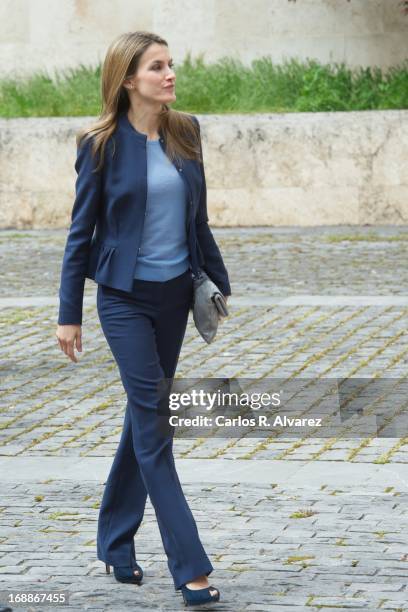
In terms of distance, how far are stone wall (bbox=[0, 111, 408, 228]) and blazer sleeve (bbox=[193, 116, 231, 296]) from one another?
11.5 meters

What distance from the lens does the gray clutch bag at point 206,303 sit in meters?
5.17

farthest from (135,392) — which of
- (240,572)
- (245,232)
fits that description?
(245,232)

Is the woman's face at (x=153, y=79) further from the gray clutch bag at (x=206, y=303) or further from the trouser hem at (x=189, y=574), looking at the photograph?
the trouser hem at (x=189, y=574)

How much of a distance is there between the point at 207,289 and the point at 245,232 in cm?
Result: 1141

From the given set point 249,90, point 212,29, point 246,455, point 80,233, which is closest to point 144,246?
point 80,233

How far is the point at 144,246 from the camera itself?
5.12 meters

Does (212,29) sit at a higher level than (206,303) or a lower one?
lower

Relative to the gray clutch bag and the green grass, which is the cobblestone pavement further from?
the green grass

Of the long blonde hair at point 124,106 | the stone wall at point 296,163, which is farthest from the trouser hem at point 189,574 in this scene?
the stone wall at point 296,163

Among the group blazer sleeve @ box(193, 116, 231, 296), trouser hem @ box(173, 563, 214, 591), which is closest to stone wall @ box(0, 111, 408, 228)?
blazer sleeve @ box(193, 116, 231, 296)

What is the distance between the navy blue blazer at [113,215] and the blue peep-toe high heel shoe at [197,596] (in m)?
0.98

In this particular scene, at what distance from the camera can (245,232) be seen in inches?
651

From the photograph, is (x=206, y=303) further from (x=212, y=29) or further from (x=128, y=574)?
(x=212, y=29)

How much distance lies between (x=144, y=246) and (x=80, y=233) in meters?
0.22
